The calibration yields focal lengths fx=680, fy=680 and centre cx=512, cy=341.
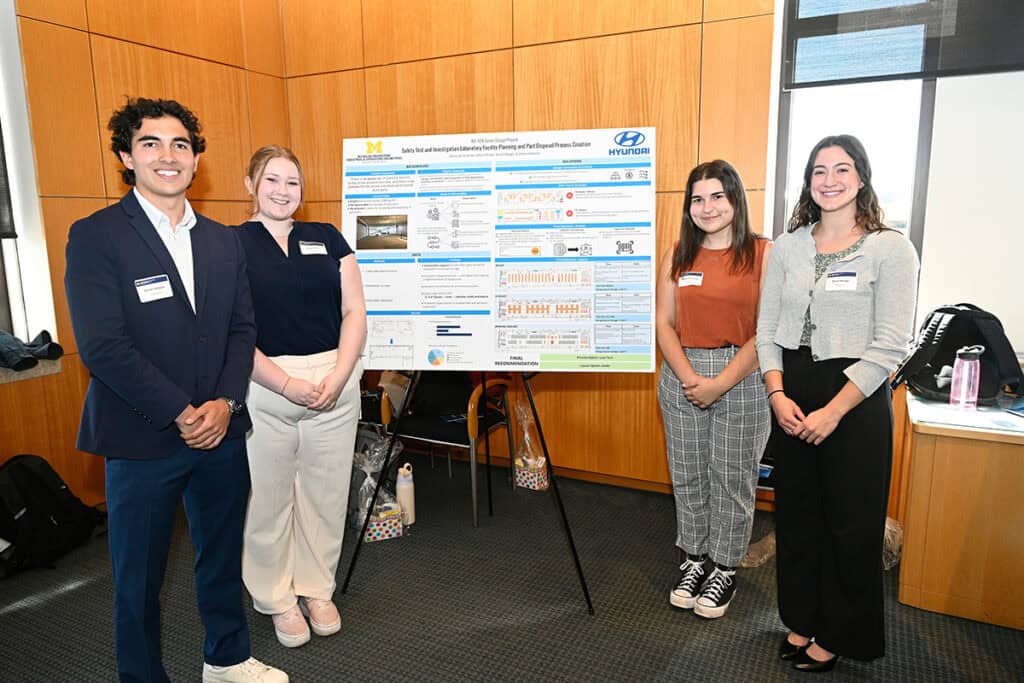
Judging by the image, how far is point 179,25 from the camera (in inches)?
144

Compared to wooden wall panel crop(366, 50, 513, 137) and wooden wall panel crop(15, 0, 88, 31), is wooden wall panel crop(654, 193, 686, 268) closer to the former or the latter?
wooden wall panel crop(366, 50, 513, 137)

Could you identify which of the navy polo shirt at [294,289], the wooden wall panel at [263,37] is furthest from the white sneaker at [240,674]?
the wooden wall panel at [263,37]

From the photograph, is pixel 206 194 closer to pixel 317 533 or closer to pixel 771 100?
pixel 317 533

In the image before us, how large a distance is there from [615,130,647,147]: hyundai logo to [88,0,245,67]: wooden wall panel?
261 centimetres

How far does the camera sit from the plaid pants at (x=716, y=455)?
2418mm

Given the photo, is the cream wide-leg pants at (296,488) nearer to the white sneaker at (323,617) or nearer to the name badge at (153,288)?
the white sneaker at (323,617)

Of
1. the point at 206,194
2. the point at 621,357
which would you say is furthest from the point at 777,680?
the point at 206,194

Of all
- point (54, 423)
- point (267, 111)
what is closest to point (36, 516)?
point (54, 423)

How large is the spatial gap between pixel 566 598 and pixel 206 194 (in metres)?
2.92

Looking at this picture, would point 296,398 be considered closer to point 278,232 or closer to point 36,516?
point 278,232

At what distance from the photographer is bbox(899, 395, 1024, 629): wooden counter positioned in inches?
93.0

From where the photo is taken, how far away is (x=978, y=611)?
2465mm

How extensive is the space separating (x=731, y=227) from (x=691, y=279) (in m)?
0.22

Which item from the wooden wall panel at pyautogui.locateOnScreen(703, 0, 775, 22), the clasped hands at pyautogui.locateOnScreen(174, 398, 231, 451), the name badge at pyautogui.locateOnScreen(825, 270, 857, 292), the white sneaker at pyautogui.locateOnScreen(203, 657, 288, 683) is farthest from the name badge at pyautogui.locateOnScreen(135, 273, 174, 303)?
the wooden wall panel at pyautogui.locateOnScreen(703, 0, 775, 22)
